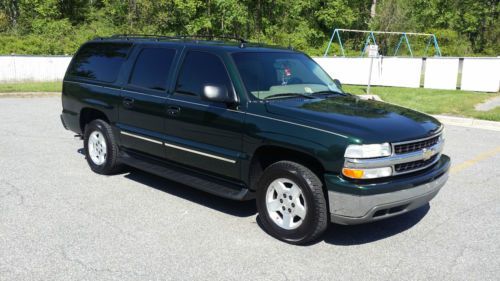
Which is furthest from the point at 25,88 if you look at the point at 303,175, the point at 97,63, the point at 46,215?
the point at 303,175

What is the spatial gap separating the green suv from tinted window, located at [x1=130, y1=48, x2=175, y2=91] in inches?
0.5

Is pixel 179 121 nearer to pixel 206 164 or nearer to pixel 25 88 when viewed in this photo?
pixel 206 164

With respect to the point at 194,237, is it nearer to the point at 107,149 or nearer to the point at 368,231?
the point at 368,231

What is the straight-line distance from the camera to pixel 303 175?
4156 millimetres

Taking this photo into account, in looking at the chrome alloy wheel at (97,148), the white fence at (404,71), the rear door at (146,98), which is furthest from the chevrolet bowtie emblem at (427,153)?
the white fence at (404,71)

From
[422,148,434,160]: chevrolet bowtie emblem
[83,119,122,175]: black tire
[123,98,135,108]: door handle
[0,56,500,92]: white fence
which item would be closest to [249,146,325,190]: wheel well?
[422,148,434,160]: chevrolet bowtie emblem

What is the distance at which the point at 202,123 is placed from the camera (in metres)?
4.98

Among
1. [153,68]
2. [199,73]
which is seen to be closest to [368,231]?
[199,73]

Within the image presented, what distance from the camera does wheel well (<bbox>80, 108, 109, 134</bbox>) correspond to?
6.69 m

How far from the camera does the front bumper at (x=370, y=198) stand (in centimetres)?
392

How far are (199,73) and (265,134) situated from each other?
1.24 metres

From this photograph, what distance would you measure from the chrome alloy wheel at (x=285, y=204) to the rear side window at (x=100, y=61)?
116 inches

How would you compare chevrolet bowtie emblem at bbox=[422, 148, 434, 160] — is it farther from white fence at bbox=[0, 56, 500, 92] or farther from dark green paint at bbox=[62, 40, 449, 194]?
white fence at bbox=[0, 56, 500, 92]

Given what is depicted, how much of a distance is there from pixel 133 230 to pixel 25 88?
15312 mm
